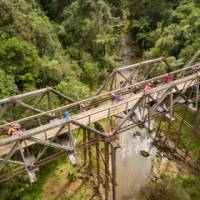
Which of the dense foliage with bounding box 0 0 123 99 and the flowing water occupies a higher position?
the dense foliage with bounding box 0 0 123 99

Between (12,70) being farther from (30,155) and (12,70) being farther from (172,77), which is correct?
(172,77)

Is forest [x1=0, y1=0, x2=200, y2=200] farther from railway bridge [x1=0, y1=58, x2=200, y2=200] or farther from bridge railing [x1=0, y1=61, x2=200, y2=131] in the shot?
bridge railing [x1=0, y1=61, x2=200, y2=131]

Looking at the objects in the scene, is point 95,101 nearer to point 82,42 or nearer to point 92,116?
point 92,116

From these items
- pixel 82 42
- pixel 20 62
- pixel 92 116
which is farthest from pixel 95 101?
pixel 82 42

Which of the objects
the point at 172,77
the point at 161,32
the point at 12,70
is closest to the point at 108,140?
the point at 172,77

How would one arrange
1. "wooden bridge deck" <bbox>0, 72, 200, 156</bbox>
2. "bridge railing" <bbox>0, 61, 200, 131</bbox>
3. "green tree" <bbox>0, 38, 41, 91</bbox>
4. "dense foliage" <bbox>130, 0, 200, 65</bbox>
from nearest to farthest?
"wooden bridge deck" <bbox>0, 72, 200, 156</bbox> < "bridge railing" <bbox>0, 61, 200, 131</bbox> < "green tree" <bbox>0, 38, 41, 91</bbox> < "dense foliage" <bbox>130, 0, 200, 65</bbox>

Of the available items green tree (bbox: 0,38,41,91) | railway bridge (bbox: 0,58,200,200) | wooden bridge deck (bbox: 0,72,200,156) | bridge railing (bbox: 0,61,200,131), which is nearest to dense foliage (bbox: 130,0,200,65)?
bridge railing (bbox: 0,61,200,131)
